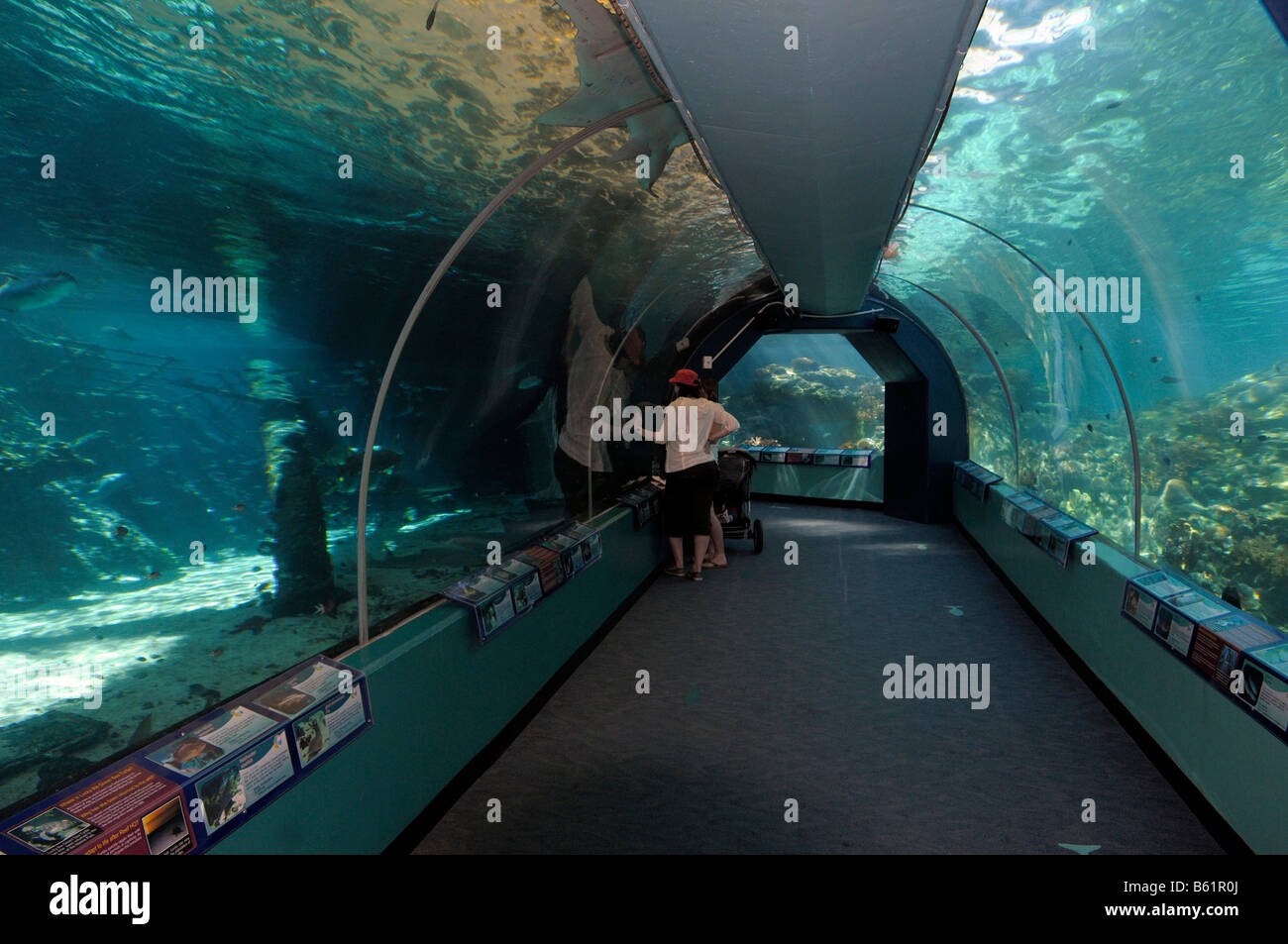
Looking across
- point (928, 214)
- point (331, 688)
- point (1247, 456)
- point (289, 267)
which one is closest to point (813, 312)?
point (928, 214)

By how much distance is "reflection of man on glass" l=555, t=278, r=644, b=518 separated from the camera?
6305 mm

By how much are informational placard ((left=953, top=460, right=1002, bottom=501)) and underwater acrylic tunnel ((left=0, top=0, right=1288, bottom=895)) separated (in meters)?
0.11

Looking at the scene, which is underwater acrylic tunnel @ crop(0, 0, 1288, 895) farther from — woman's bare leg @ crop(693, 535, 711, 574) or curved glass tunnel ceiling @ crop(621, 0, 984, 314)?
woman's bare leg @ crop(693, 535, 711, 574)

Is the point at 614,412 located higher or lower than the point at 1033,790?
higher

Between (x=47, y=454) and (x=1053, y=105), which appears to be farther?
(x=47, y=454)

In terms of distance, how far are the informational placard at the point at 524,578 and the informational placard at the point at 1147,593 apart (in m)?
3.63

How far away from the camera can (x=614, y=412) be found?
25.3ft

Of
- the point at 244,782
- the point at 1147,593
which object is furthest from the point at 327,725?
the point at 1147,593

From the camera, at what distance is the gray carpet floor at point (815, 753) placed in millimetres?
3158

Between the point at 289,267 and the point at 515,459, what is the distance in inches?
359

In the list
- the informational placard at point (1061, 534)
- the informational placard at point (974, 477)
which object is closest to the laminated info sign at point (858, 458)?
the informational placard at point (974, 477)

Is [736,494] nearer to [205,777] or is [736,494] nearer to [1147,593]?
[1147,593]
